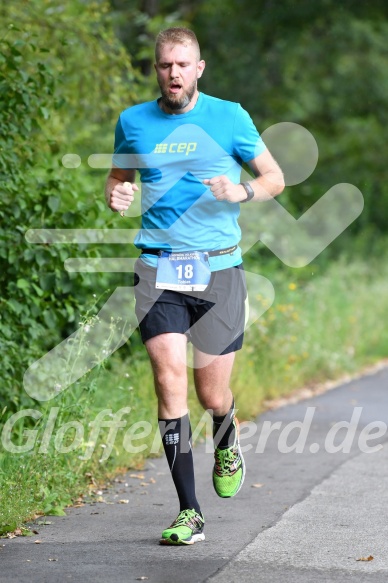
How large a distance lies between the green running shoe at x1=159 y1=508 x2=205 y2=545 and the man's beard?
1.84 m

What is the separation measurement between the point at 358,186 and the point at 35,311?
18775 mm

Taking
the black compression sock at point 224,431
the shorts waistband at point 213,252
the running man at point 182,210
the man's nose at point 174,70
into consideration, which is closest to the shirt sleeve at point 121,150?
the running man at point 182,210

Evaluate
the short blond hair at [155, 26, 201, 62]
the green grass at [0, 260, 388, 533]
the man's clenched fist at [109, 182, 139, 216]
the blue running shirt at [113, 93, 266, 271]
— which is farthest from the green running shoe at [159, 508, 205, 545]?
the short blond hair at [155, 26, 201, 62]

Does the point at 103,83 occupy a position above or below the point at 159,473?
above

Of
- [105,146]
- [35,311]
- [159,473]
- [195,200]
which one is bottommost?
[159,473]

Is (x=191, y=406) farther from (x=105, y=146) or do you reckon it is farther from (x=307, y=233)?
(x=307, y=233)

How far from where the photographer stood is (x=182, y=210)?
5402mm

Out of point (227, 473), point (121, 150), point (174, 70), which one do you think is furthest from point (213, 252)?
point (227, 473)

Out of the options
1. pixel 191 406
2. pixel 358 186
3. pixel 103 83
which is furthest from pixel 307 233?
pixel 191 406

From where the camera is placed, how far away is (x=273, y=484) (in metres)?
6.94

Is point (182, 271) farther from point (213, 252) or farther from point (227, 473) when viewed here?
point (227, 473)

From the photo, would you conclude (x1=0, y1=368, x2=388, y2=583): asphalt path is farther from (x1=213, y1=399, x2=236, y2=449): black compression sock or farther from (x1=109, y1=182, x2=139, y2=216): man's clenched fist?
(x1=109, y1=182, x2=139, y2=216): man's clenched fist

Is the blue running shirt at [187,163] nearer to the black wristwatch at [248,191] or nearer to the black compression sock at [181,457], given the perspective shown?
the black wristwatch at [248,191]

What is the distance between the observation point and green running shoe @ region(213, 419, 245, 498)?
5773 millimetres
